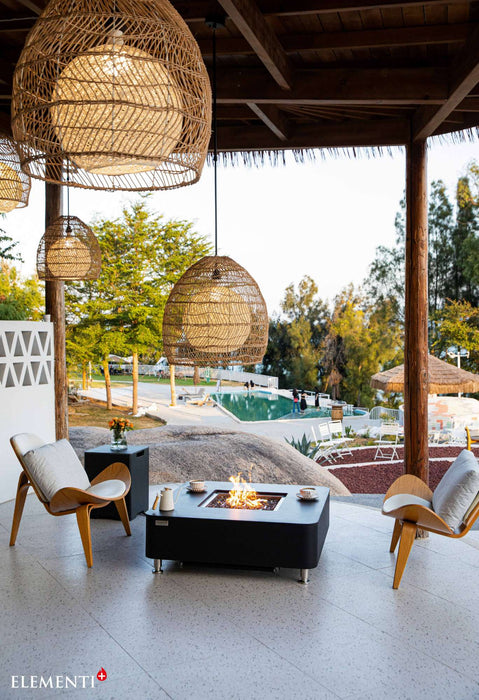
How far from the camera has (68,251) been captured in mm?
6090

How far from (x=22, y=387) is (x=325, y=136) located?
3.73 meters

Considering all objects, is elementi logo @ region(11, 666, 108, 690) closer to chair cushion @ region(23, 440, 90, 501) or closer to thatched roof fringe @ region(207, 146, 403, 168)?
chair cushion @ region(23, 440, 90, 501)

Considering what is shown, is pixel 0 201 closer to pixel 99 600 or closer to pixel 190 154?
pixel 190 154

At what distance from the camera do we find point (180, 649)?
11.0 ft

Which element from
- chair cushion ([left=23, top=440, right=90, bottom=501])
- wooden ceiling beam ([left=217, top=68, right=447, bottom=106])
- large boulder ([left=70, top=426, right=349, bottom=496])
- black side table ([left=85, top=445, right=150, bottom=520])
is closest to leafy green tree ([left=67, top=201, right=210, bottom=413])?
large boulder ([left=70, top=426, right=349, bottom=496])

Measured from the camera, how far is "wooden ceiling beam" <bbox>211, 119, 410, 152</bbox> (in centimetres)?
561

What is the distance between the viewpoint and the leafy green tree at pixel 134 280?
19.0 metres

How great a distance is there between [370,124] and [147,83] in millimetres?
3974

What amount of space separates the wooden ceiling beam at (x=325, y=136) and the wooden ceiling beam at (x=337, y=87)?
989 millimetres

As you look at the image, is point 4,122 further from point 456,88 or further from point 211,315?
point 456,88

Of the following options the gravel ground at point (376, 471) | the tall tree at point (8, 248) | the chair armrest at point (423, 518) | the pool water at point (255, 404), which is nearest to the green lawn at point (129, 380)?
the pool water at point (255, 404)

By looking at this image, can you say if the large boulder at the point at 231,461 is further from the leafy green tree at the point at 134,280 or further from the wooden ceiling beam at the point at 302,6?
the leafy green tree at the point at 134,280

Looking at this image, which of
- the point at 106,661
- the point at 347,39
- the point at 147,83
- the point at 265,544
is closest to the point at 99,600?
the point at 106,661

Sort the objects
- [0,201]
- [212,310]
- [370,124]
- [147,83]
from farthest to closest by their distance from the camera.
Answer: [370,124]
[0,201]
[212,310]
[147,83]
